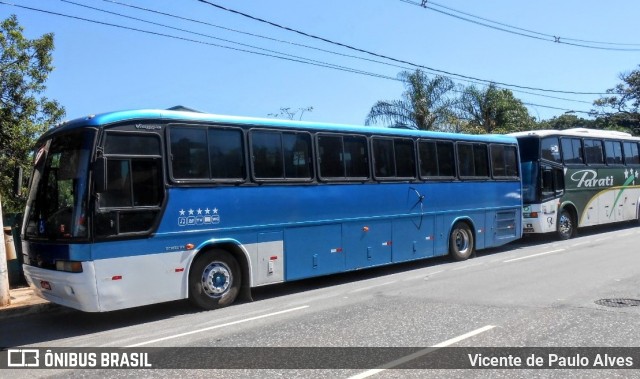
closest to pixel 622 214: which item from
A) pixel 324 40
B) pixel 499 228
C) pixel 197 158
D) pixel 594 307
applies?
pixel 499 228

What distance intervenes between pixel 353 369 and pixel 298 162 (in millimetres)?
5375

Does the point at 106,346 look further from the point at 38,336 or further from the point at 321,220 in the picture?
the point at 321,220

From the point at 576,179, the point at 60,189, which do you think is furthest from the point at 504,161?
the point at 60,189

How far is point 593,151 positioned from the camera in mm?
19797

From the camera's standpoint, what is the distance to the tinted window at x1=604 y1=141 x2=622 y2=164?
2056 centimetres

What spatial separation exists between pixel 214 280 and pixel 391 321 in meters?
3.08

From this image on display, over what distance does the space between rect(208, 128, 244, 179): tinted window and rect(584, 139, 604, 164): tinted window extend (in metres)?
14.8

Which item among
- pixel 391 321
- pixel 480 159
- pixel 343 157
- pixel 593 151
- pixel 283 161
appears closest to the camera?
pixel 391 321

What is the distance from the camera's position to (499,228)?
49.9 feet

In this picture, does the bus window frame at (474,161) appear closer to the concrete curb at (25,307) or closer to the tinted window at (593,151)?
the tinted window at (593,151)

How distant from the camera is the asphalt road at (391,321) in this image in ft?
18.9

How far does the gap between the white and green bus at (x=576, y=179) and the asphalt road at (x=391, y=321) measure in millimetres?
5808

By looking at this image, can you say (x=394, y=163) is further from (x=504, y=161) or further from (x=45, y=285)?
(x=45, y=285)

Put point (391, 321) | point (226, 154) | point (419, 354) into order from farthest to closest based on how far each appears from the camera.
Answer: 1. point (226, 154)
2. point (391, 321)
3. point (419, 354)
